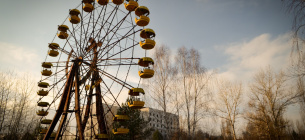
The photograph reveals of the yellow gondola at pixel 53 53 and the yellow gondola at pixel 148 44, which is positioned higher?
the yellow gondola at pixel 53 53

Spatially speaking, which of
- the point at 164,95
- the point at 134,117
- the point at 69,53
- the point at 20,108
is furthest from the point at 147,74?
the point at 20,108

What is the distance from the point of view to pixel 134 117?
25016 mm

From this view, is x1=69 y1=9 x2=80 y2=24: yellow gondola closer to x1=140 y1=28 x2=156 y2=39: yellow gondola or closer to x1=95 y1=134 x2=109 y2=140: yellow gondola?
x1=140 y1=28 x2=156 y2=39: yellow gondola

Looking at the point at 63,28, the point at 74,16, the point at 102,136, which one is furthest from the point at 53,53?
the point at 102,136

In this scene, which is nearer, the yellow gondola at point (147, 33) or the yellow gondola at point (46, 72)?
the yellow gondola at point (147, 33)

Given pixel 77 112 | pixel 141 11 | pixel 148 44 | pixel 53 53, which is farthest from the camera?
pixel 53 53

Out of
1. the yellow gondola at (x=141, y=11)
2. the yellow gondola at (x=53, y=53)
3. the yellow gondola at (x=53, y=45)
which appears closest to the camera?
the yellow gondola at (x=141, y=11)

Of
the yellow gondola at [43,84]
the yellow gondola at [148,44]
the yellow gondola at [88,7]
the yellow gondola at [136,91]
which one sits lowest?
the yellow gondola at [136,91]

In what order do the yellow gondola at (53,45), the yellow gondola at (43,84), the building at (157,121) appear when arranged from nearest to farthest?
the yellow gondola at (53,45)
the yellow gondola at (43,84)
the building at (157,121)

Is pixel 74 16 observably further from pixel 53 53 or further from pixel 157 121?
pixel 157 121

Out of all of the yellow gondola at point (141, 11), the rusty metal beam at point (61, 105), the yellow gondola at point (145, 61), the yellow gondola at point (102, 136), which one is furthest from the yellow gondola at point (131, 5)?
the yellow gondola at point (102, 136)

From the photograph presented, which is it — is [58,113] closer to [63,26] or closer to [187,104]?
[63,26]

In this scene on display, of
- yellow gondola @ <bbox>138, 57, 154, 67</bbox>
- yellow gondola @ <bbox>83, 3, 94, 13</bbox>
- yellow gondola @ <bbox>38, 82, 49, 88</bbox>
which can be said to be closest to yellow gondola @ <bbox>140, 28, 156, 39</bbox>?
yellow gondola @ <bbox>138, 57, 154, 67</bbox>

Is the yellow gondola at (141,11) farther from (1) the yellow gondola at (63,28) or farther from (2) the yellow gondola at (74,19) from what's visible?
(1) the yellow gondola at (63,28)
